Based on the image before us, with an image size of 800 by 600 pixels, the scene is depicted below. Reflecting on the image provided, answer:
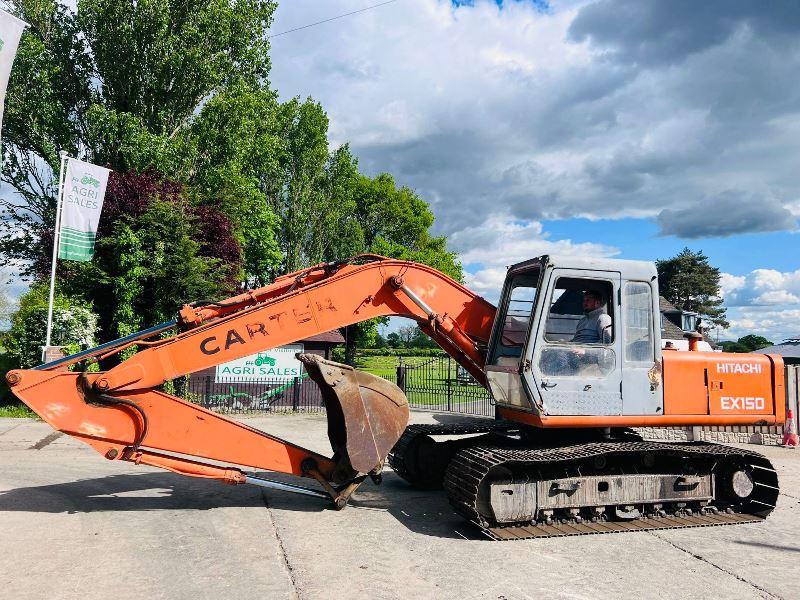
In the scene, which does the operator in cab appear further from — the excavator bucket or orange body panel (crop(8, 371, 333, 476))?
orange body panel (crop(8, 371, 333, 476))

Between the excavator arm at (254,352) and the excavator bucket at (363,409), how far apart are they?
0.01 meters

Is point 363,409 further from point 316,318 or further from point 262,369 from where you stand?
point 262,369

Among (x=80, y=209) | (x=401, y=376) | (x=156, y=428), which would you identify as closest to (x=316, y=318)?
(x=156, y=428)

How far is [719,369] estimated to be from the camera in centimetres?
686

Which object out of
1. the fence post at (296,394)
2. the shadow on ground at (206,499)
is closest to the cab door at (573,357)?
the shadow on ground at (206,499)

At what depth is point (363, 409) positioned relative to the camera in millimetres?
6398

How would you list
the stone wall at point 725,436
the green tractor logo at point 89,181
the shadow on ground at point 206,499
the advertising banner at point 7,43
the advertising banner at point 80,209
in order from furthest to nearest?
the green tractor logo at point 89,181 → the advertising banner at point 80,209 → the stone wall at point 725,436 → the advertising banner at point 7,43 → the shadow on ground at point 206,499

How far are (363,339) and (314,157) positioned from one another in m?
12.1

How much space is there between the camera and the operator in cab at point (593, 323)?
641 cm

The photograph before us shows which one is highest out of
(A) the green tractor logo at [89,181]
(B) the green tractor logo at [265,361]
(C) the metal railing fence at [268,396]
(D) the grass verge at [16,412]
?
(A) the green tractor logo at [89,181]

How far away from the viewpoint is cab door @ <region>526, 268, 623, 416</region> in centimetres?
621

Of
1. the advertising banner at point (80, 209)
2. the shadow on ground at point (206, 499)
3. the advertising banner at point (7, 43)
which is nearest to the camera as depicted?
the shadow on ground at point (206, 499)

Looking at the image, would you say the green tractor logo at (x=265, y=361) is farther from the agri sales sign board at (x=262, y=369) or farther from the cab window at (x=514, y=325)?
the cab window at (x=514, y=325)

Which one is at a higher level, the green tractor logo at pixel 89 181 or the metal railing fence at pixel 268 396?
the green tractor logo at pixel 89 181
